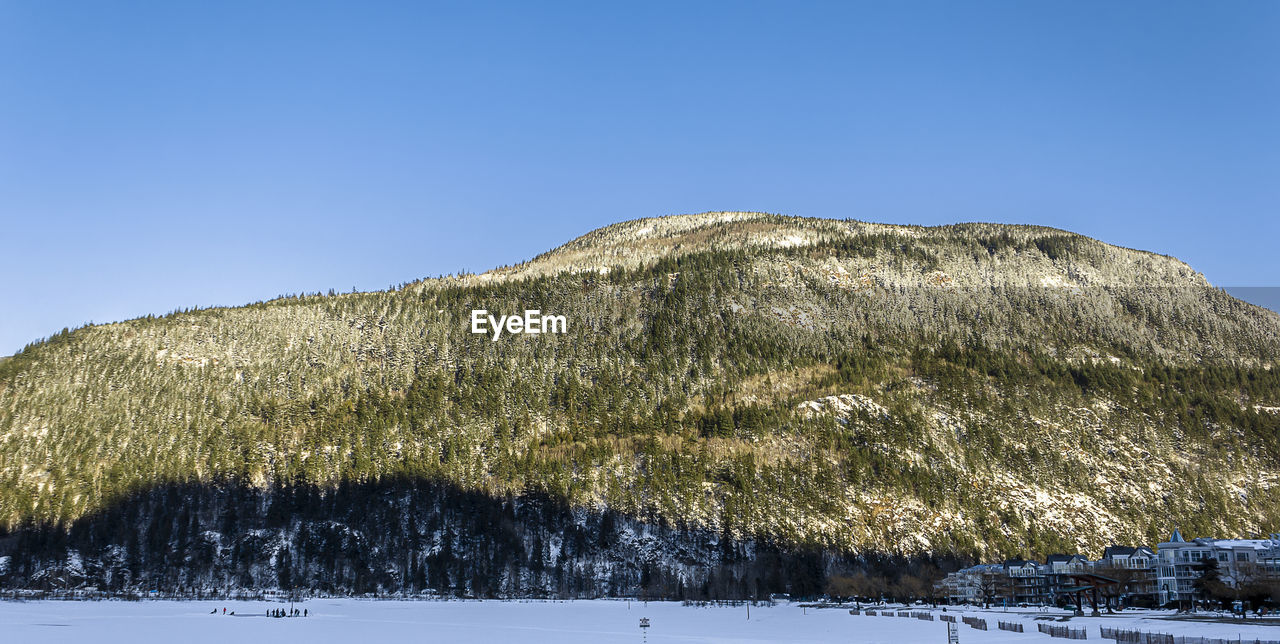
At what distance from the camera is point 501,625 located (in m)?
113

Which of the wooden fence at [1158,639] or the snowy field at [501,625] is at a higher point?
the wooden fence at [1158,639]

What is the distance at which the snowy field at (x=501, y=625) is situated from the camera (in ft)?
299

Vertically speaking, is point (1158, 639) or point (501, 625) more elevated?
point (1158, 639)

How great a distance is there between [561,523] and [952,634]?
125157 mm

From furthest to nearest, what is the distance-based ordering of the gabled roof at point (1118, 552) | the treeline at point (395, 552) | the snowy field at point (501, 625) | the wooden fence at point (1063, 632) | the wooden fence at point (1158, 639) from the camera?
the treeline at point (395, 552)
the gabled roof at point (1118, 552)
the snowy field at point (501, 625)
the wooden fence at point (1063, 632)
the wooden fence at point (1158, 639)

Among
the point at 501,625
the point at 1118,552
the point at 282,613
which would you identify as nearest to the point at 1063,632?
the point at 501,625

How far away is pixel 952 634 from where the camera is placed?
74750 mm

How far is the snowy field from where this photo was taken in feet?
299

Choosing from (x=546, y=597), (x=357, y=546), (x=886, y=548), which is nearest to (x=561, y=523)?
(x=546, y=597)

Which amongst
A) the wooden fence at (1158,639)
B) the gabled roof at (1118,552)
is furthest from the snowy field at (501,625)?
the gabled roof at (1118,552)

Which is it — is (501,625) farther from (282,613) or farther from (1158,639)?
(1158,639)

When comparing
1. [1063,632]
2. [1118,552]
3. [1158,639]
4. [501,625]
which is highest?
[1118,552]

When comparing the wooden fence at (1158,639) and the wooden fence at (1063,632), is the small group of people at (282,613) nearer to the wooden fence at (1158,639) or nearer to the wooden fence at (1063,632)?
the wooden fence at (1063,632)

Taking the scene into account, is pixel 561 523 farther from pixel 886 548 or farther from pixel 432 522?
pixel 886 548
